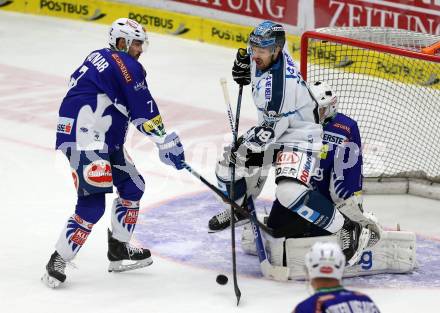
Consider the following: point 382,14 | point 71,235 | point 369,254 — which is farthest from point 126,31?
point 382,14

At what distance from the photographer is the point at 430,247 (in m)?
6.92

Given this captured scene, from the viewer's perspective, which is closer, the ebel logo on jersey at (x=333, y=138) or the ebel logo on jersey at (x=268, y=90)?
the ebel logo on jersey at (x=268, y=90)

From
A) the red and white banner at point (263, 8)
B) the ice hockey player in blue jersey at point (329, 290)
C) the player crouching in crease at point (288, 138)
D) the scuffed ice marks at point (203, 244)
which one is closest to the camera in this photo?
the ice hockey player in blue jersey at point (329, 290)

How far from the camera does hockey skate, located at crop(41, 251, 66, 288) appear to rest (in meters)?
6.11

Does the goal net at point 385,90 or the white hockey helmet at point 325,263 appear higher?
the white hockey helmet at point 325,263

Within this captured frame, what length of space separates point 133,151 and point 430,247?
107 inches

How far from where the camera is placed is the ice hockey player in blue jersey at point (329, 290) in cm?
401

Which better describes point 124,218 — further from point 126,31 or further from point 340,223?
point 340,223

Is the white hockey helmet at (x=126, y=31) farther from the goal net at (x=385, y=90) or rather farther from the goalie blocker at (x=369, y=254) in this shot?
the goal net at (x=385, y=90)

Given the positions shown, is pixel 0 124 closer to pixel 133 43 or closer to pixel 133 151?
pixel 133 151

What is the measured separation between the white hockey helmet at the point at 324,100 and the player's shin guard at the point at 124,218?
1.13 metres

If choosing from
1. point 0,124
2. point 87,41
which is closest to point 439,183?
point 0,124

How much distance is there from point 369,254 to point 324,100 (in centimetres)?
88

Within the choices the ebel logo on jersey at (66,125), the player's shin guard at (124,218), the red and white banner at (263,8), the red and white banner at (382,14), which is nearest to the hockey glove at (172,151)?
the player's shin guard at (124,218)
